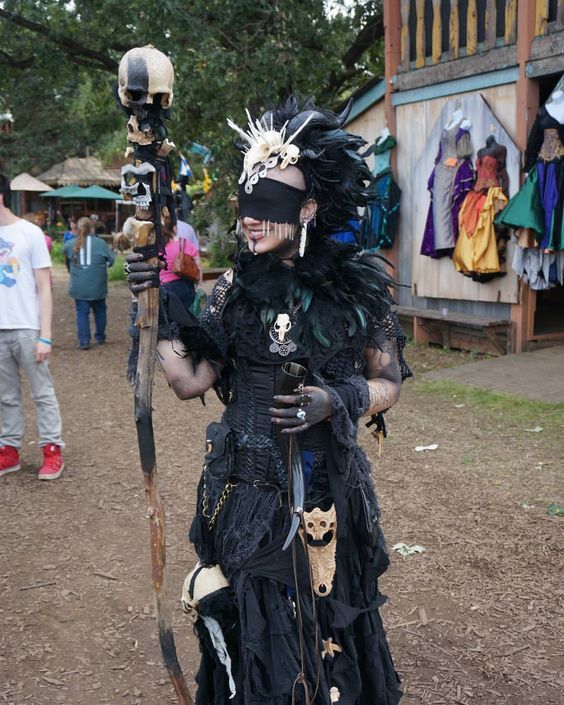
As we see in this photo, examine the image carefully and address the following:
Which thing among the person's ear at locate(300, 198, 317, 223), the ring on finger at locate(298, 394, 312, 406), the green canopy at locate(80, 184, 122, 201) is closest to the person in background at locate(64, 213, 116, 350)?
the person's ear at locate(300, 198, 317, 223)

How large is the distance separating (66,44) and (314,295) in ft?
37.8

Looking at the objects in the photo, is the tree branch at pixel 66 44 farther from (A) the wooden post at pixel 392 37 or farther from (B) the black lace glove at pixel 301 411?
(B) the black lace glove at pixel 301 411

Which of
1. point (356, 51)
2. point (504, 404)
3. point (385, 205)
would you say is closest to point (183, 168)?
point (356, 51)

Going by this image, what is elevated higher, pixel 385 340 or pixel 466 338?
pixel 385 340

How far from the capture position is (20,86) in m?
14.6

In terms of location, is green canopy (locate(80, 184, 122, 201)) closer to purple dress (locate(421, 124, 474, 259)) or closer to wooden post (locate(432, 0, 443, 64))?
wooden post (locate(432, 0, 443, 64))

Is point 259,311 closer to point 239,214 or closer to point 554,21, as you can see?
point 239,214

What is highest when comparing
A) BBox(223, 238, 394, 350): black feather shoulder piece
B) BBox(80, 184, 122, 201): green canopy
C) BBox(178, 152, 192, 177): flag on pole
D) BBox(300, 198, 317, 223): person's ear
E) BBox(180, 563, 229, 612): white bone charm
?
BBox(80, 184, 122, 201): green canopy

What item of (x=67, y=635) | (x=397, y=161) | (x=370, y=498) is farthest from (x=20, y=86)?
(x=370, y=498)

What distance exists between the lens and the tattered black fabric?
95.9 inches

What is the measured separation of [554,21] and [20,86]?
1018cm

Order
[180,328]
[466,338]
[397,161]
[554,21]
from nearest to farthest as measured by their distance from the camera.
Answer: [180,328]
[554,21]
[466,338]
[397,161]

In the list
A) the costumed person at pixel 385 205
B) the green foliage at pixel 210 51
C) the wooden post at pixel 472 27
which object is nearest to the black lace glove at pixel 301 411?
the green foliage at pixel 210 51

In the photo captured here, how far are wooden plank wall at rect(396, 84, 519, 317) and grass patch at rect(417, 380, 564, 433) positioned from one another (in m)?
1.63
